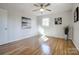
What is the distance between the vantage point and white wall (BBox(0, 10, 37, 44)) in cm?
289

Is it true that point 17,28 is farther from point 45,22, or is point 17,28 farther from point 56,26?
point 56,26

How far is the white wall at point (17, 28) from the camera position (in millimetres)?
2895

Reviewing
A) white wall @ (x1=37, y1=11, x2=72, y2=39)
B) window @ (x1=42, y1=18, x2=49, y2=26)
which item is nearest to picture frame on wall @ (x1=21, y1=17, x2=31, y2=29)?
white wall @ (x1=37, y1=11, x2=72, y2=39)

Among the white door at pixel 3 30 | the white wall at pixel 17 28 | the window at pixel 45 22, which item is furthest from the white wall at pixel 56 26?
the white door at pixel 3 30

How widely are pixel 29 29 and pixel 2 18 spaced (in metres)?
1.00

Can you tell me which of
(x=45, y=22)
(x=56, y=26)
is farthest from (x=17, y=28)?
(x=56, y=26)

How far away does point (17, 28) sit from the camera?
3.18 meters

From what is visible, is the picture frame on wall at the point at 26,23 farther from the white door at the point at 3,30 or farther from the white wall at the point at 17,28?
the white door at the point at 3,30

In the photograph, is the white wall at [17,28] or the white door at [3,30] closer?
the white door at [3,30]

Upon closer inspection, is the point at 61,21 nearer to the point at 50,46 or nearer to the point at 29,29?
the point at 50,46

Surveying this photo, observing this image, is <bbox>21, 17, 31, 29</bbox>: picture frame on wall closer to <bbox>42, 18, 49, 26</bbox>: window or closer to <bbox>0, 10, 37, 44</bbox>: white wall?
<bbox>0, 10, 37, 44</bbox>: white wall
